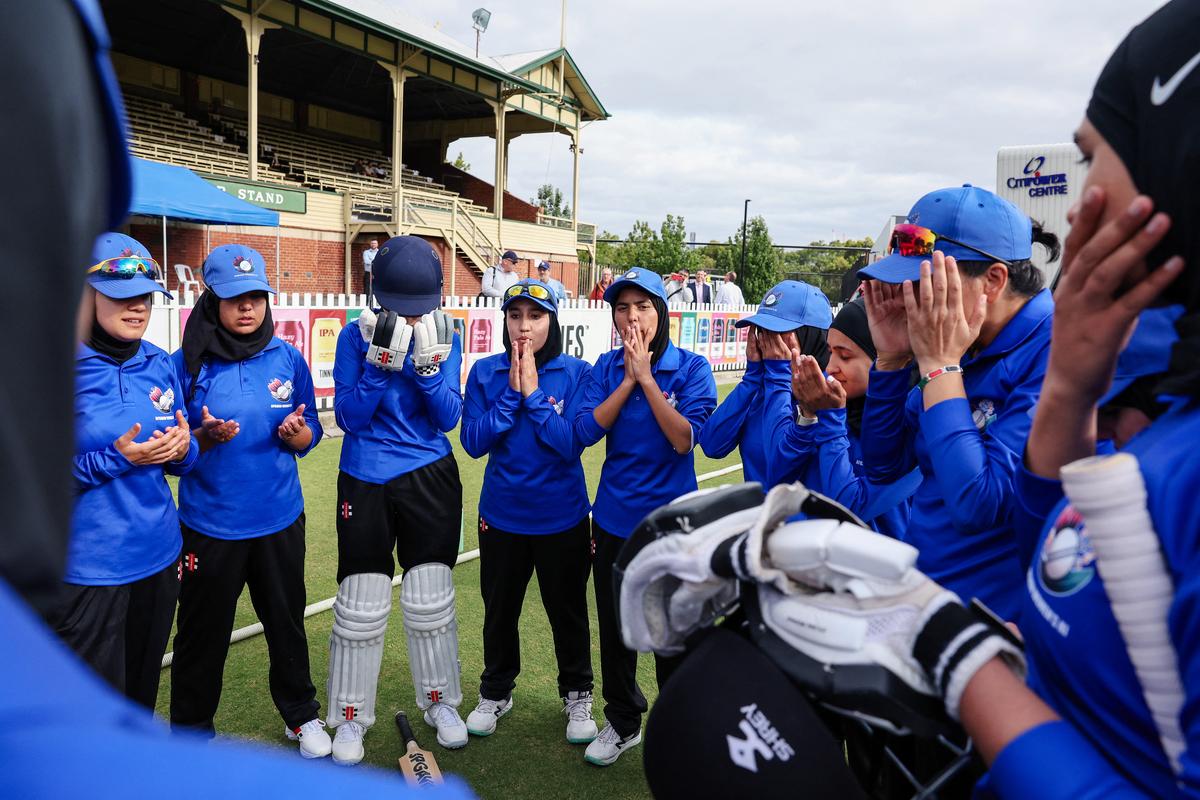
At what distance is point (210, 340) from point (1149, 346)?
3.42 m

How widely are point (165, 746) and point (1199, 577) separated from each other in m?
0.92

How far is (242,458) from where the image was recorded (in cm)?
346

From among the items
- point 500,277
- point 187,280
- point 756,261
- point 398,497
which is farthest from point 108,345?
point 756,261

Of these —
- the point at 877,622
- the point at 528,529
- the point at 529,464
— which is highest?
the point at 877,622

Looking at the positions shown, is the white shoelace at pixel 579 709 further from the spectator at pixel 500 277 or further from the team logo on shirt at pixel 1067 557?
the spectator at pixel 500 277

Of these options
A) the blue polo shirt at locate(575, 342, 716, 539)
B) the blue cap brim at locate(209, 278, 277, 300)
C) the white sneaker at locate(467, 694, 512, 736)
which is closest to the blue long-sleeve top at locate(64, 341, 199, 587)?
the blue cap brim at locate(209, 278, 277, 300)

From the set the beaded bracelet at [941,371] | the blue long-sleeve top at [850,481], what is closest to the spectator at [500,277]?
the blue long-sleeve top at [850,481]

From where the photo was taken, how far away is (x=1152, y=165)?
0.97 meters

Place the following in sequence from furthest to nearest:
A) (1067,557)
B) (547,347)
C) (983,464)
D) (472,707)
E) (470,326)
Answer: (470,326)
(547,347)
(472,707)
(983,464)
(1067,557)

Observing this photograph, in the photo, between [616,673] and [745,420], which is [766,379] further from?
[616,673]

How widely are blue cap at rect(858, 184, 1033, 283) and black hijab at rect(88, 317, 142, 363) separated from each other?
8.95 feet

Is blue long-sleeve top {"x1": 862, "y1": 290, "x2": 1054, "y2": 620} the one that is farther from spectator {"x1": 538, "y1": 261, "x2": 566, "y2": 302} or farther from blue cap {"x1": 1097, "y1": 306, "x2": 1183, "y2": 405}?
spectator {"x1": 538, "y1": 261, "x2": 566, "y2": 302}

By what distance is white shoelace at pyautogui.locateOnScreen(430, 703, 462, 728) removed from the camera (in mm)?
3654

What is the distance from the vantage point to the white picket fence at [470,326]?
8.98 m
